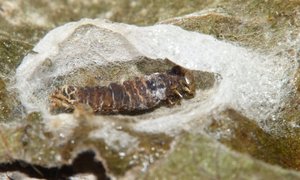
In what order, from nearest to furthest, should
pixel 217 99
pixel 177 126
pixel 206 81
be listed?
pixel 177 126 < pixel 217 99 < pixel 206 81

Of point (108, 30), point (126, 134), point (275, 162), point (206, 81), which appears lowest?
point (275, 162)

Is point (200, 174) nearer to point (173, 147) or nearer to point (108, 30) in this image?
point (173, 147)

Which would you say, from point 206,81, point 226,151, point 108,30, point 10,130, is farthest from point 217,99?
point 10,130

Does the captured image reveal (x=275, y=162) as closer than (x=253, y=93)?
Yes

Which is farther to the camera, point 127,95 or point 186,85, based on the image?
point 186,85

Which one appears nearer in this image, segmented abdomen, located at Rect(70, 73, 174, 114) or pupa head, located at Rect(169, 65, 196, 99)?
segmented abdomen, located at Rect(70, 73, 174, 114)

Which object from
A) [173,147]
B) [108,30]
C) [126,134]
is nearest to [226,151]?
[173,147]

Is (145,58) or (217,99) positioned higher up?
(145,58)

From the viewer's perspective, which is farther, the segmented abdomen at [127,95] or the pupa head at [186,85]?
the pupa head at [186,85]

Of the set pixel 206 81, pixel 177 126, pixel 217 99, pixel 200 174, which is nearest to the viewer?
pixel 200 174
